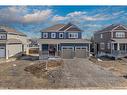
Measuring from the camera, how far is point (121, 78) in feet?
50.3

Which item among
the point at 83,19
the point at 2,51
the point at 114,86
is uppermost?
the point at 83,19

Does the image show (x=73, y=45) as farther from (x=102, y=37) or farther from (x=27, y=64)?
(x=27, y=64)

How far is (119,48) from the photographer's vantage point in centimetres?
2523

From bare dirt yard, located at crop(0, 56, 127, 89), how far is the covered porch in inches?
223

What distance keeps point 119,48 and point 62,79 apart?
11892mm

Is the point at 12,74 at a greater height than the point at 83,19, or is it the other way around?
the point at 83,19

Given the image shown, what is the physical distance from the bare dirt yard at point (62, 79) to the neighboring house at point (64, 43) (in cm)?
362

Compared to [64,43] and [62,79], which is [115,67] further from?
[64,43]

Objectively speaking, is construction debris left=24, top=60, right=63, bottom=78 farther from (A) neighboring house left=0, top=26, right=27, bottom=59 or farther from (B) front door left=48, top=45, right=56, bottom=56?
(B) front door left=48, top=45, right=56, bottom=56

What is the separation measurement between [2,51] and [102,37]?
9249 millimetres

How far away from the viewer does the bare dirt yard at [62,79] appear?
13.5 m

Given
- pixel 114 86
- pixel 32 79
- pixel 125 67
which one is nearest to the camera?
pixel 114 86
